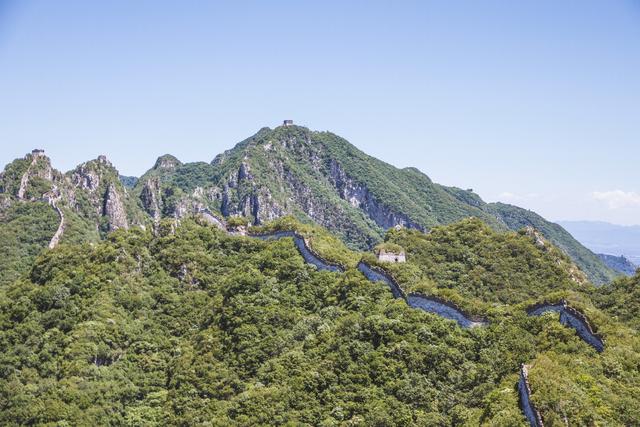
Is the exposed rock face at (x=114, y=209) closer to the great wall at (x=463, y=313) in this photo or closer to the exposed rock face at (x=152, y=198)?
the exposed rock face at (x=152, y=198)

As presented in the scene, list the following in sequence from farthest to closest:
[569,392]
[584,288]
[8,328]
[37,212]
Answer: [37,212] < [584,288] < [8,328] < [569,392]

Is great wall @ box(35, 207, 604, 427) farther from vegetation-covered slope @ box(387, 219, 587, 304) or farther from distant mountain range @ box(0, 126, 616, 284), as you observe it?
distant mountain range @ box(0, 126, 616, 284)

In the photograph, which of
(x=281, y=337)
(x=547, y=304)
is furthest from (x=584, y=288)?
(x=281, y=337)

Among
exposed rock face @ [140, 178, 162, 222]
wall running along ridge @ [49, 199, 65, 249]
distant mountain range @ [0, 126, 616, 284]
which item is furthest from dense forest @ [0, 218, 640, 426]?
exposed rock face @ [140, 178, 162, 222]

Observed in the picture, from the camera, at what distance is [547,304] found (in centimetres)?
3716

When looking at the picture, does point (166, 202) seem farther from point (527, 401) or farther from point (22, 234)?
point (527, 401)

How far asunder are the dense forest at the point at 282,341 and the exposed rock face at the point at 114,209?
81.0m

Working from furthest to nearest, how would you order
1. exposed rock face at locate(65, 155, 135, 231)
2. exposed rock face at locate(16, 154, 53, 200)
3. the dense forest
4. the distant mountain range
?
exposed rock face at locate(65, 155, 135, 231) < exposed rock face at locate(16, 154, 53, 200) < the distant mountain range < the dense forest

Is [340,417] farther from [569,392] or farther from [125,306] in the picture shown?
[125,306]

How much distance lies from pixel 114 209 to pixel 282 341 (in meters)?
107

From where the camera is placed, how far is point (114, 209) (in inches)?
5541

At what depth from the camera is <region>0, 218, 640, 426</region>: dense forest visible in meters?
32.2

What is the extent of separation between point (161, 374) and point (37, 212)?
76.5 meters

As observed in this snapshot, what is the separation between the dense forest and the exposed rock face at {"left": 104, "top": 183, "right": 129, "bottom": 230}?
81006 millimetres
